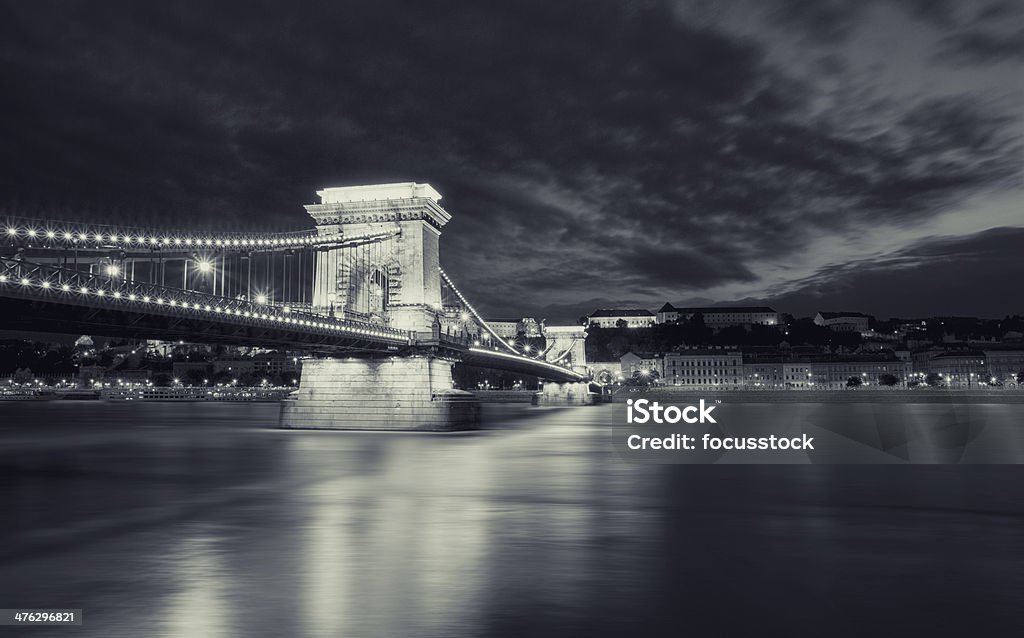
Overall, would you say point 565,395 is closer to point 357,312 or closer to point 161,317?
point 357,312

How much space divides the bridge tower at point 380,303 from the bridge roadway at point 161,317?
166 cm

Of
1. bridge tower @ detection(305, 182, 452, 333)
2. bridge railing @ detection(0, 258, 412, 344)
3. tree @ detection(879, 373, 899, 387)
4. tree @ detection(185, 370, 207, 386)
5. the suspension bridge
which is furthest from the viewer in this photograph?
tree @ detection(185, 370, 207, 386)

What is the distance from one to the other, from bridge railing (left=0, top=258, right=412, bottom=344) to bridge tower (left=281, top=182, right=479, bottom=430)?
552 centimetres

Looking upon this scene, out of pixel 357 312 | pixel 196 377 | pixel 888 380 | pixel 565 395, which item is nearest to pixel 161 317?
pixel 357 312

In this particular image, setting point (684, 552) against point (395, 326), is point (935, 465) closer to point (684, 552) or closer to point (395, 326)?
point (684, 552)

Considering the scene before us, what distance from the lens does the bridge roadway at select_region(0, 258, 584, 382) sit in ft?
64.8

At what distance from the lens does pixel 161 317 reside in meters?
24.1

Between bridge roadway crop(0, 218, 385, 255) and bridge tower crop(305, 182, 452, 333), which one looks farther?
bridge tower crop(305, 182, 452, 333)

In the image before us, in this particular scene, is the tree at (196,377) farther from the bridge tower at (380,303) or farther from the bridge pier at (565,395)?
the bridge tower at (380,303)

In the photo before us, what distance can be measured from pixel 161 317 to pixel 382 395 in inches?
545

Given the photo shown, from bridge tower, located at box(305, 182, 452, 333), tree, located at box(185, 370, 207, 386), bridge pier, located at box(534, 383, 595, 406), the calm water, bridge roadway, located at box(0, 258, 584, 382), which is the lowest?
the calm water

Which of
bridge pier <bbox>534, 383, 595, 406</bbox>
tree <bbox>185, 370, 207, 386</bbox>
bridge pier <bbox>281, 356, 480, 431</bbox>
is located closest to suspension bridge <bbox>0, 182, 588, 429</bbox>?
bridge pier <bbox>281, 356, 480, 431</bbox>

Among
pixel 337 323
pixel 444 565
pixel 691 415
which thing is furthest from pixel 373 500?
pixel 691 415

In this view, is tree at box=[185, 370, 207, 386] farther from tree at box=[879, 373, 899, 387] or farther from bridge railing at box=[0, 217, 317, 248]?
→ bridge railing at box=[0, 217, 317, 248]
